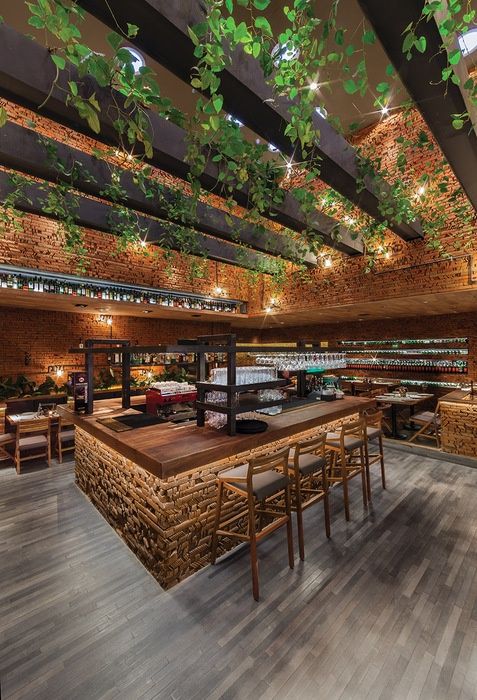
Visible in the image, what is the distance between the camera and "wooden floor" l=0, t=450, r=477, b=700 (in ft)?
6.05

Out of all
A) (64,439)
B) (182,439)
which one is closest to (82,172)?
(182,439)

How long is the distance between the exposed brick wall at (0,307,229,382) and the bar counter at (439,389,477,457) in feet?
27.4

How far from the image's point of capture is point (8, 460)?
19.2 feet

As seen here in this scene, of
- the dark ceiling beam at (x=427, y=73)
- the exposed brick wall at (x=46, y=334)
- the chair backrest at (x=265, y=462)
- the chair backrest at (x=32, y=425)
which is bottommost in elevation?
the chair backrest at (x=32, y=425)

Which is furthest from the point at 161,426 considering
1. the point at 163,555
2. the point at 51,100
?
the point at 51,100

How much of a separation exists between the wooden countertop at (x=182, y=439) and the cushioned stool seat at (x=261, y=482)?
166mm

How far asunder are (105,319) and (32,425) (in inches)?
168

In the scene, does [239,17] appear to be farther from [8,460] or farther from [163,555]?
[8,460]

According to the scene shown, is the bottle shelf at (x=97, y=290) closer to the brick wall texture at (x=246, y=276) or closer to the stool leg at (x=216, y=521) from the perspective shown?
the brick wall texture at (x=246, y=276)

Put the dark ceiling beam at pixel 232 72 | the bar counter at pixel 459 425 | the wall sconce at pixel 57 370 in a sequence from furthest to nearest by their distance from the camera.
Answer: the wall sconce at pixel 57 370 < the bar counter at pixel 459 425 < the dark ceiling beam at pixel 232 72

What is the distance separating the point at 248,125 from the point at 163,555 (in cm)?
358

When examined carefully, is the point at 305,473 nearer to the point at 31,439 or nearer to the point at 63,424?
the point at 31,439

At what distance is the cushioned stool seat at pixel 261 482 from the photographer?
257 centimetres

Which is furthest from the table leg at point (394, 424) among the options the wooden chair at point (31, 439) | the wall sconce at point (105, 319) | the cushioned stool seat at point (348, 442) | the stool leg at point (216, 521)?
the wall sconce at point (105, 319)
